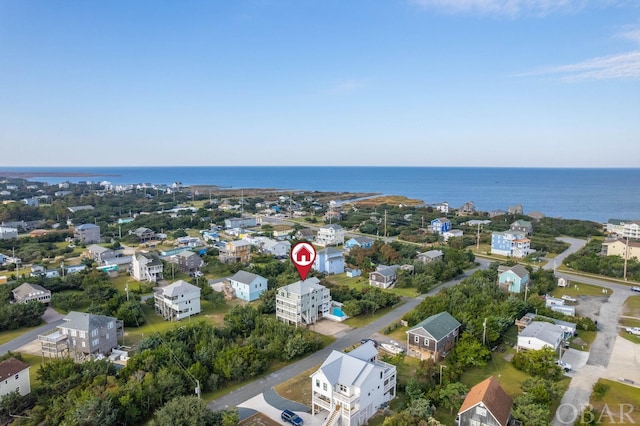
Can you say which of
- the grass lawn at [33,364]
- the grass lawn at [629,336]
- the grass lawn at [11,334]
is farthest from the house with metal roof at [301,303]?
the grass lawn at [629,336]

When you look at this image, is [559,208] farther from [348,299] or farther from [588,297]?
[348,299]

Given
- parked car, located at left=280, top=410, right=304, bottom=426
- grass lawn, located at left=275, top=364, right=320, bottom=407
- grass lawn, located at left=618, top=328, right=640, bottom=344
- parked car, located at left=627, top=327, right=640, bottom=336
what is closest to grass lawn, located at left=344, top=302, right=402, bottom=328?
grass lawn, located at left=275, top=364, right=320, bottom=407

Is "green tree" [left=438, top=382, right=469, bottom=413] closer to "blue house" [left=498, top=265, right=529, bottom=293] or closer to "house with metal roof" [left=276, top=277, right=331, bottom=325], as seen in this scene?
"house with metal roof" [left=276, top=277, right=331, bottom=325]

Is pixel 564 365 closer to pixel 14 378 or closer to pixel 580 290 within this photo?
pixel 580 290

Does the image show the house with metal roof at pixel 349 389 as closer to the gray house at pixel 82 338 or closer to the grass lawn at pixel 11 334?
the gray house at pixel 82 338

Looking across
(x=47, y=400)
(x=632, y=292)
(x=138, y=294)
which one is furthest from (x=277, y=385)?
(x=632, y=292)

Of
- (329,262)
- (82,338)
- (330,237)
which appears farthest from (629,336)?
(330,237)
